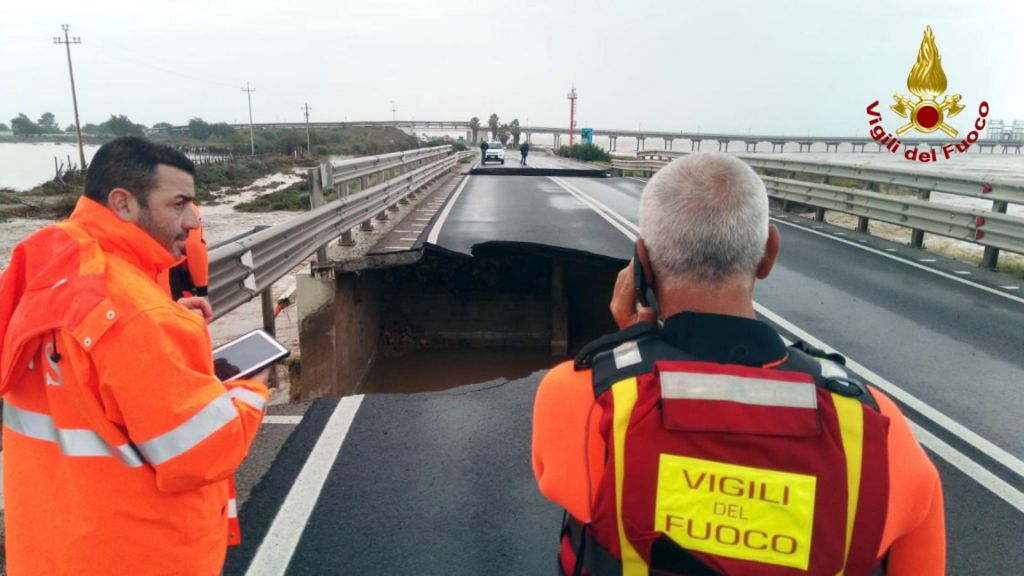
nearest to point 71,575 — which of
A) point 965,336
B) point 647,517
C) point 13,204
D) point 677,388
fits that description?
point 647,517

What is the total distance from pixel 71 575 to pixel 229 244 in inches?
126

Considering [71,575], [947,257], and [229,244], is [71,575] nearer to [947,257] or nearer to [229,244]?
[229,244]

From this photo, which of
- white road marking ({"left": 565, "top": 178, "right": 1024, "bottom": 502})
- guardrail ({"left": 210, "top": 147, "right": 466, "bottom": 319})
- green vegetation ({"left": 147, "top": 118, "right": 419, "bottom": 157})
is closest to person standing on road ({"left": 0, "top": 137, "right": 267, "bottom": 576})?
guardrail ({"left": 210, "top": 147, "right": 466, "bottom": 319})

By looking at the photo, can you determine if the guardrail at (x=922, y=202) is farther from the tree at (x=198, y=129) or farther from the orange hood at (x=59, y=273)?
the tree at (x=198, y=129)

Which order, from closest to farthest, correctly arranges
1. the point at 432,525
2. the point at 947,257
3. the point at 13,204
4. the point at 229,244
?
the point at 432,525 < the point at 229,244 < the point at 947,257 < the point at 13,204

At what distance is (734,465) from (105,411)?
5.13 ft

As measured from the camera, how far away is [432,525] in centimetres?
335

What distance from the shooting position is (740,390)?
144 centimetres

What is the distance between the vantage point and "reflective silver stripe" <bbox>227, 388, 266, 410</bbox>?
2.00 metres

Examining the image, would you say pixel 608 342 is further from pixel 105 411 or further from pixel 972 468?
pixel 972 468

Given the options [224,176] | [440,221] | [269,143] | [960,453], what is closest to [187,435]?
[960,453]

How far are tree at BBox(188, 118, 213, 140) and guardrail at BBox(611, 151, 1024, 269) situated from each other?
4278 inches

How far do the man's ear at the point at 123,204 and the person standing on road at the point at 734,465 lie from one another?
4.68 ft

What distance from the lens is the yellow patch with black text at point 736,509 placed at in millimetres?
1409
